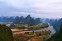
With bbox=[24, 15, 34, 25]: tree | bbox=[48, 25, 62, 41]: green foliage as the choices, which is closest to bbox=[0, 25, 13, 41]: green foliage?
bbox=[24, 15, 34, 25]: tree

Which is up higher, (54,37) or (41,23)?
(41,23)

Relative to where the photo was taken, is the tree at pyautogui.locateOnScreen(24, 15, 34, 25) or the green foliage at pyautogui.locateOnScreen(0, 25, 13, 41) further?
the tree at pyautogui.locateOnScreen(24, 15, 34, 25)

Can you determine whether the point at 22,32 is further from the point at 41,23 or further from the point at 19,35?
the point at 41,23

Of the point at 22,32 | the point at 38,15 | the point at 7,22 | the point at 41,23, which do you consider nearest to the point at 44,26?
the point at 41,23

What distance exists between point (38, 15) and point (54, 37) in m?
0.41

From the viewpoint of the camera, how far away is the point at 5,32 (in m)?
1.76

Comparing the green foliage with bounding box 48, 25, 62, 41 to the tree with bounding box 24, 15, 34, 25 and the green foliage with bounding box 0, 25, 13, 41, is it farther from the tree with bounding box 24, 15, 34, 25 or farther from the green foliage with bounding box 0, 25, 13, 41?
the green foliage with bounding box 0, 25, 13, 41

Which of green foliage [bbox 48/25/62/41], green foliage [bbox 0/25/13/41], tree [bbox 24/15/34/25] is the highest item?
tree [bbox 24/15/34/25]

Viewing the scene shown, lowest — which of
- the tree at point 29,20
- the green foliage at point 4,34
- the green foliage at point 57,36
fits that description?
the green foliage at point 57,36

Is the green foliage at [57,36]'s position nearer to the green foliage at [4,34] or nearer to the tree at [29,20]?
the tree at [29,20]

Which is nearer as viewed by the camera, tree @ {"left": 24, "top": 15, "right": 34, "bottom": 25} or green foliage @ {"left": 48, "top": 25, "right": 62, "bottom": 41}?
green foliage @ {"left": 48, "top": 25, "right": 62, "bottom": 41}

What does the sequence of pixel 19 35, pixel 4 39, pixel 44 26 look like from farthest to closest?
pixel 44 26 < pixel 19 35 < pixel 4 39

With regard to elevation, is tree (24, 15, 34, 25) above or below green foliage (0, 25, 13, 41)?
above

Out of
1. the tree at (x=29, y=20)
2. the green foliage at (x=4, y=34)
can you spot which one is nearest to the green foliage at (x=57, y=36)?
the tree at (x=29, y=20)
